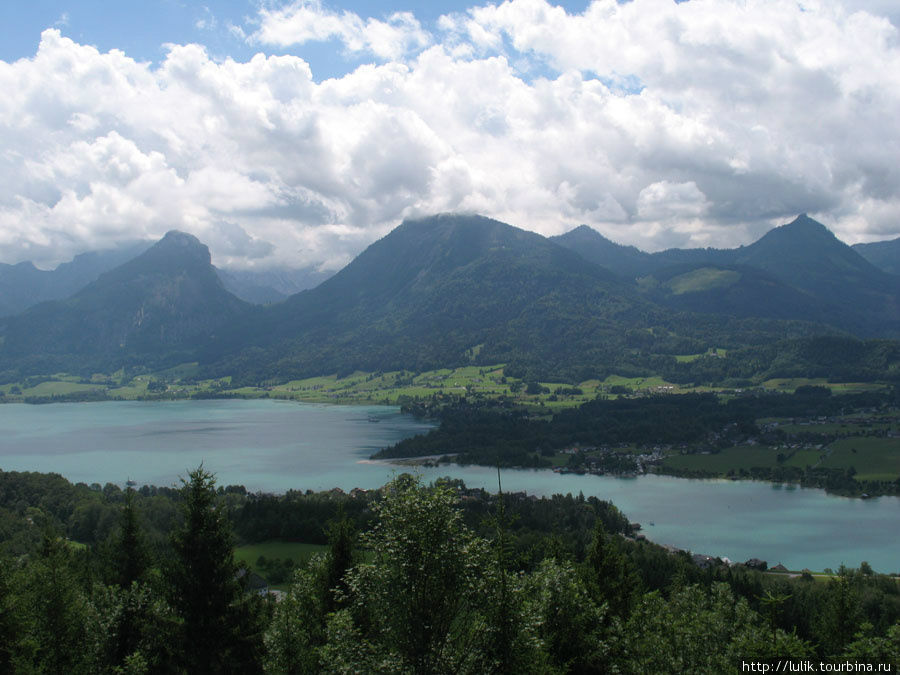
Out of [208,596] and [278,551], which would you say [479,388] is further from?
[208,596]

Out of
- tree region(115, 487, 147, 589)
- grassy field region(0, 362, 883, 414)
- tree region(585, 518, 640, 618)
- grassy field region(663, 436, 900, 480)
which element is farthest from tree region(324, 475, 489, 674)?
grassy field region(0, 362, 883, 414)

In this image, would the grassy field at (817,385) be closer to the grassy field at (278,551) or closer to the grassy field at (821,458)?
the grassy field at (821,458)

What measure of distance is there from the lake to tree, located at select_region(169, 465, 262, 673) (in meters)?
22.4

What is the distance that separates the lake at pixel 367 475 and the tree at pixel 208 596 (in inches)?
880

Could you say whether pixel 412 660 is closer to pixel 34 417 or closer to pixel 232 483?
pixel 232 483

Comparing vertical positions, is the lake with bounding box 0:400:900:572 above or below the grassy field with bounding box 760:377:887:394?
below

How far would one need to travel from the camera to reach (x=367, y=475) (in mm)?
79750

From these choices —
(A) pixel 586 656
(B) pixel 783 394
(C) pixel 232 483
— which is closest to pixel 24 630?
(A) pixel 586 656

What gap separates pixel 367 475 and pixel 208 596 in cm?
6613

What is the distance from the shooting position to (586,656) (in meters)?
16.7

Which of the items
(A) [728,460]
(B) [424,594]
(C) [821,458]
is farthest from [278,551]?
(C) [821,458]

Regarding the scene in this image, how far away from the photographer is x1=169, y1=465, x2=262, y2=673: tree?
14.5 metres

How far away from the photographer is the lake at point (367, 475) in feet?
180

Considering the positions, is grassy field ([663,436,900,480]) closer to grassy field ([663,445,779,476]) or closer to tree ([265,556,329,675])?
grassy field ([663,445,779,476])
